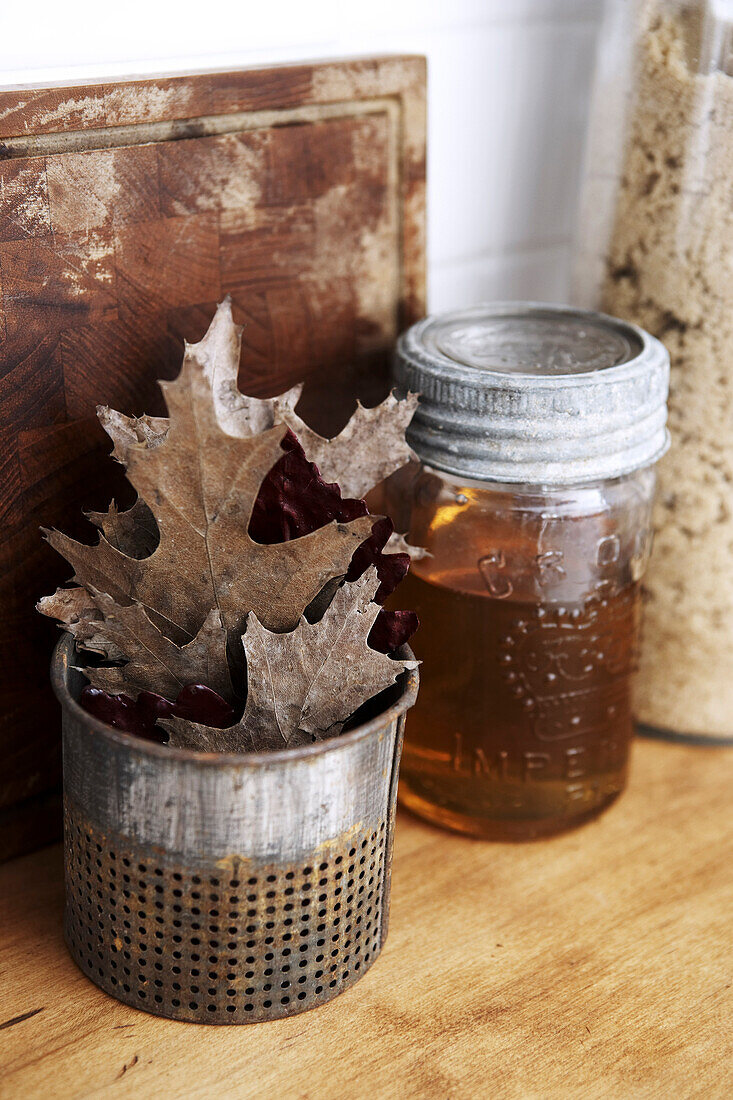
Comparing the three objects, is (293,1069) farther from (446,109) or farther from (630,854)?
(446,109)

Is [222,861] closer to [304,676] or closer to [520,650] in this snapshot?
[304,676]

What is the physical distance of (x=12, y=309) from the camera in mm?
568

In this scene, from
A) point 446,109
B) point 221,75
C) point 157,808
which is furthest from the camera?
point 446,109

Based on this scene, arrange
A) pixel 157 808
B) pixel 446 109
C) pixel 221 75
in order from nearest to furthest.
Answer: pixel 157 808, pixel 221 75, pixel 446 109

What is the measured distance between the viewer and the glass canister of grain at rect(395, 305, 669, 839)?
606 millimetres

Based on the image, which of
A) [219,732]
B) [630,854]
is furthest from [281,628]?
[630,854]

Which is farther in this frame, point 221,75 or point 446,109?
point 446,109

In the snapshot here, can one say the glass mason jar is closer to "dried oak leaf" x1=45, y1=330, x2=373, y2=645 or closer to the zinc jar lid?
the zinc jar lid

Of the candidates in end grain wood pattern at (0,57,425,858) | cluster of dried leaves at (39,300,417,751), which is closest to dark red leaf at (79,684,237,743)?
cluster of dried leaves at (39,300,417,751)

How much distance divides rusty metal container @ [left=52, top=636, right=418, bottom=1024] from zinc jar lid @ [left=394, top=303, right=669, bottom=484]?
138 millimetres

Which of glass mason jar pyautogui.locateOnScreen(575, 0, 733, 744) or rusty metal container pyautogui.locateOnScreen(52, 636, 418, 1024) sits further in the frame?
glass mason jar pyautogui.locateOnScreen(575, 0, 733, 744)

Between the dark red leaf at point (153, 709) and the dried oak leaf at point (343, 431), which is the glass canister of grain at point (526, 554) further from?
the dark red leaf at point (153, 709)

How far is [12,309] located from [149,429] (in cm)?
9

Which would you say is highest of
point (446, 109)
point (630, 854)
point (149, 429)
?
point (446, 109)
